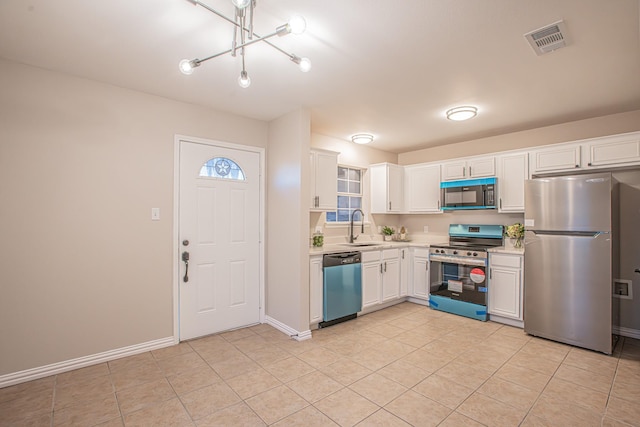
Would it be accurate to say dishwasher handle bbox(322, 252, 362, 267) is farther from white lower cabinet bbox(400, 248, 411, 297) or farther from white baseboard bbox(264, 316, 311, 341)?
white lower cabinet bbox(400, 248, 411, 297)

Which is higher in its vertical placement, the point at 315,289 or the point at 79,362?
the point at 315,289

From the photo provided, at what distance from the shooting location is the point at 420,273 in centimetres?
465

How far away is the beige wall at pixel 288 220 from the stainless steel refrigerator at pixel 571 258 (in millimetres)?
2535

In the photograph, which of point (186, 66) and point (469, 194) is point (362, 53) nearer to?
point (186, 66)

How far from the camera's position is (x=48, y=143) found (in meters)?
2.59

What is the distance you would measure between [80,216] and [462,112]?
4.01 m

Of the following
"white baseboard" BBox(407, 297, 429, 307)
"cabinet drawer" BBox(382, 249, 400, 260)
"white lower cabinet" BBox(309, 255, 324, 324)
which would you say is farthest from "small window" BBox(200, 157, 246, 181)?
"white baseboard" BBox(407, 297, 429, 307)

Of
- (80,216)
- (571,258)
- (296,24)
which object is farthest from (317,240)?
(296,24)

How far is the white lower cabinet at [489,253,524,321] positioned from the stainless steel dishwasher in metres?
1.68

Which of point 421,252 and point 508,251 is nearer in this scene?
point 508,251

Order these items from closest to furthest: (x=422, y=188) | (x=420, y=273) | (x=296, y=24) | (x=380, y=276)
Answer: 1. (x=296, y=24)
2. (x=380, y=276)
3. (x=420, y=273)
4. (x=422, y=188)

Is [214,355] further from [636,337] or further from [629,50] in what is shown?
[636,337]

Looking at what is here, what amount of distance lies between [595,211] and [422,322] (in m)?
2.18

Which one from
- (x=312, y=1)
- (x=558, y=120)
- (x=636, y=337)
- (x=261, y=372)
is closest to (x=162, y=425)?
(x=261, y=372)
